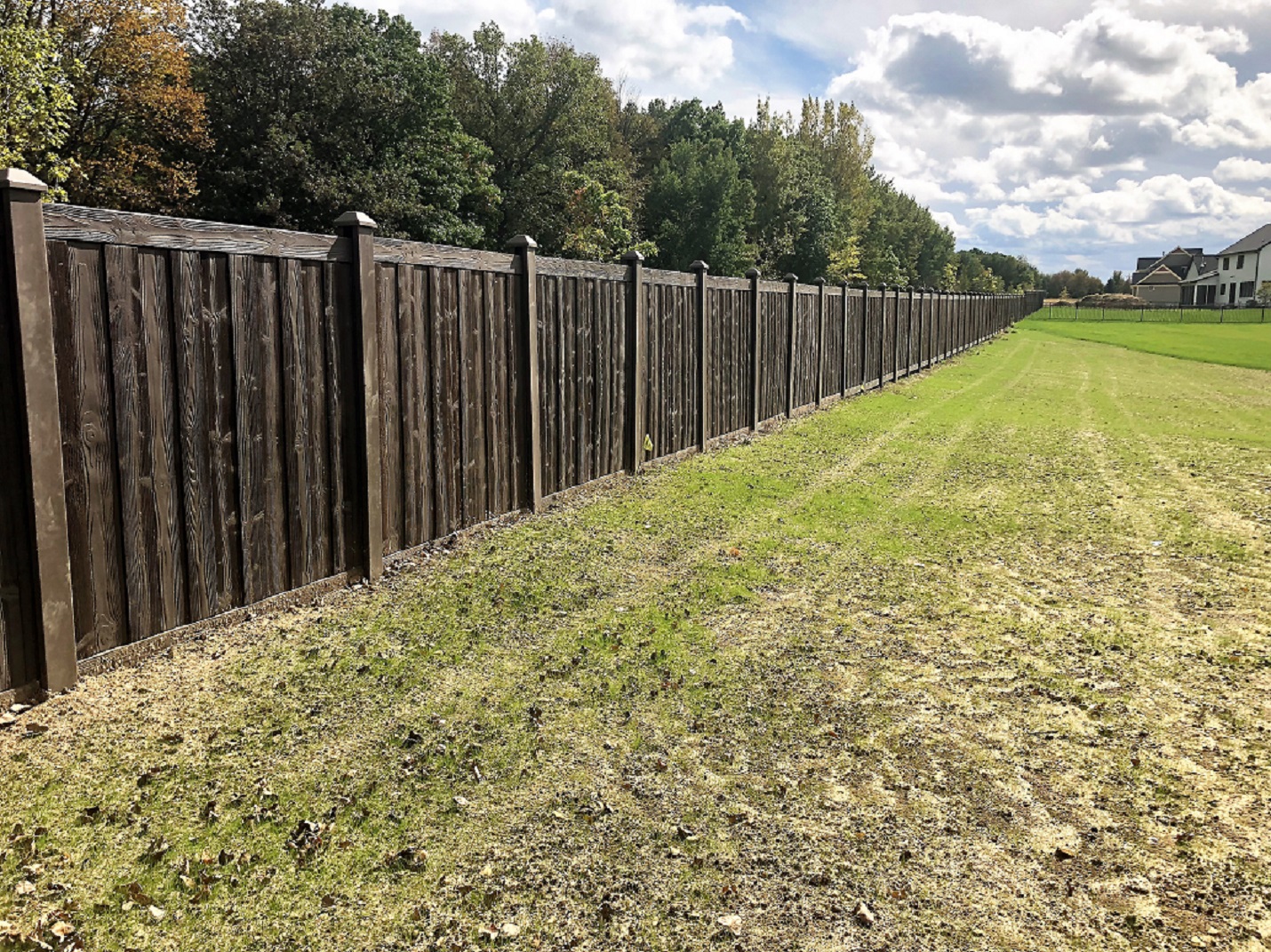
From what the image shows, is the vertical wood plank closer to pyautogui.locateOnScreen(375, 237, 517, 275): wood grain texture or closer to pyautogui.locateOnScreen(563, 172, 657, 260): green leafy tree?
pyautogui.locateOnScreen(375, 237, 517, 275): wood grain texture

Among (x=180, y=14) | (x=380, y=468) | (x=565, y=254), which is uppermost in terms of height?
(x=180, y=14)

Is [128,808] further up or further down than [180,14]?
further down

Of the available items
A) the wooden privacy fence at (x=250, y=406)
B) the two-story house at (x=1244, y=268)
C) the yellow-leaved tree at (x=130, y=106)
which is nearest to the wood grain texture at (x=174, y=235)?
the wooden privacy fence at (x=250, y=406)

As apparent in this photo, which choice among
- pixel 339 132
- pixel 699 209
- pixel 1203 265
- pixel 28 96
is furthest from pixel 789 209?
pixel 1203 265

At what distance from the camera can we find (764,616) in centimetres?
472

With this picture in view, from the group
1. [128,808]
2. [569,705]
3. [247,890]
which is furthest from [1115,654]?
[128,808]

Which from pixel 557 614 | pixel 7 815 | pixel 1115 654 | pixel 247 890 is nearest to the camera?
pixel 247 890

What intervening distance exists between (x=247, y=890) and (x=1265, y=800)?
3.40 meters

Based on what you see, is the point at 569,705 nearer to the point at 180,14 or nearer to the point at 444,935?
the point at 444,935

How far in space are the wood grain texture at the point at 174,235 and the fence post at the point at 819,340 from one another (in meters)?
10.5

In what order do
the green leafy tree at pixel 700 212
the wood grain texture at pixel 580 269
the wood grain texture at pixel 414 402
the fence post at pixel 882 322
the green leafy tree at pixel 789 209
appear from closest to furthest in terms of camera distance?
1. the wood grain texture at pixel 414 402
2. the wood grain texture at pixel 580 269
3. the fence post at pixel 882 322
4. the green leafy tree at pixel 700 212
5. the green leafy tree at pixel 789 209

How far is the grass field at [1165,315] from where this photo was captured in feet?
201

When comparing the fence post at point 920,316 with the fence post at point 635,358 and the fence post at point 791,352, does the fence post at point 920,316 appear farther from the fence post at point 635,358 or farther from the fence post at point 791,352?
the fence post at point 635,358

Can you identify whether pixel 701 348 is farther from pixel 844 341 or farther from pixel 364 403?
pixel 844 341
